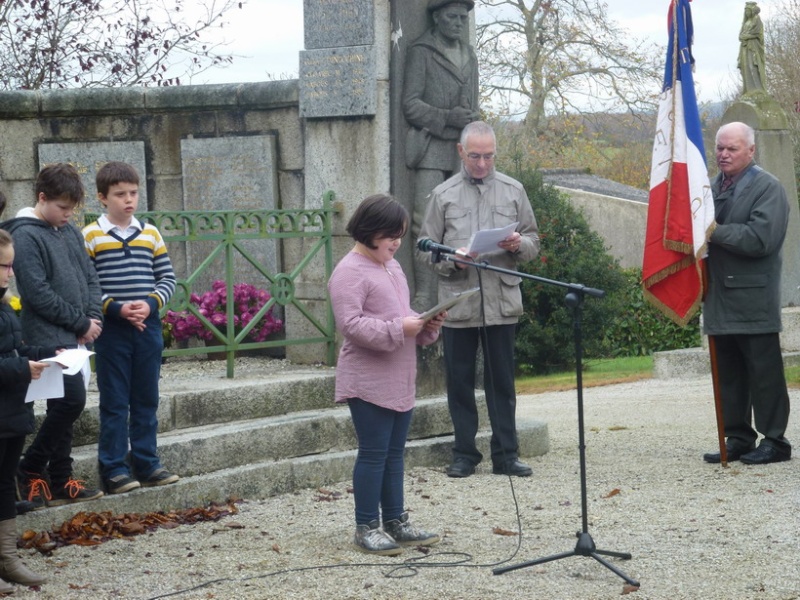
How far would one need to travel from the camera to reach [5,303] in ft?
16.5

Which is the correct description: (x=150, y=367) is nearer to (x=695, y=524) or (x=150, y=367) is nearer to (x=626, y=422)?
(x=695, y=524)

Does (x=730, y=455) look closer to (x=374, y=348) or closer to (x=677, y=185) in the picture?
(x=677, y=185)

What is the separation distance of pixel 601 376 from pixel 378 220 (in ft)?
29.0

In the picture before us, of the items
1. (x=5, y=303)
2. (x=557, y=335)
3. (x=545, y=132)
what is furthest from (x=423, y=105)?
(x=545, y=132)

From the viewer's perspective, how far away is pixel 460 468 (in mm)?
7297

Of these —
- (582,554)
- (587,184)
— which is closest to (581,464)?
(582,554)

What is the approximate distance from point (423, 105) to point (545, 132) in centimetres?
2375

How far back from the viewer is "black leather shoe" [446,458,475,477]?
727 cm

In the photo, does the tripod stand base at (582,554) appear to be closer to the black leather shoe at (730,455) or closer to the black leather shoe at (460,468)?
the black leather shoe at (460,468)

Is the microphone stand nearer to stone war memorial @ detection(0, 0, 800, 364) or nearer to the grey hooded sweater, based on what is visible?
the grey hooded sweater

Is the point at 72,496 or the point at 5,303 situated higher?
the point at 5,303

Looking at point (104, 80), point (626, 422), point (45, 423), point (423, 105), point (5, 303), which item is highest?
point (104, 80)

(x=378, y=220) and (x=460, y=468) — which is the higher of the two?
(x=378, y=220)

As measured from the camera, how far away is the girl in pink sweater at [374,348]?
5.30m
